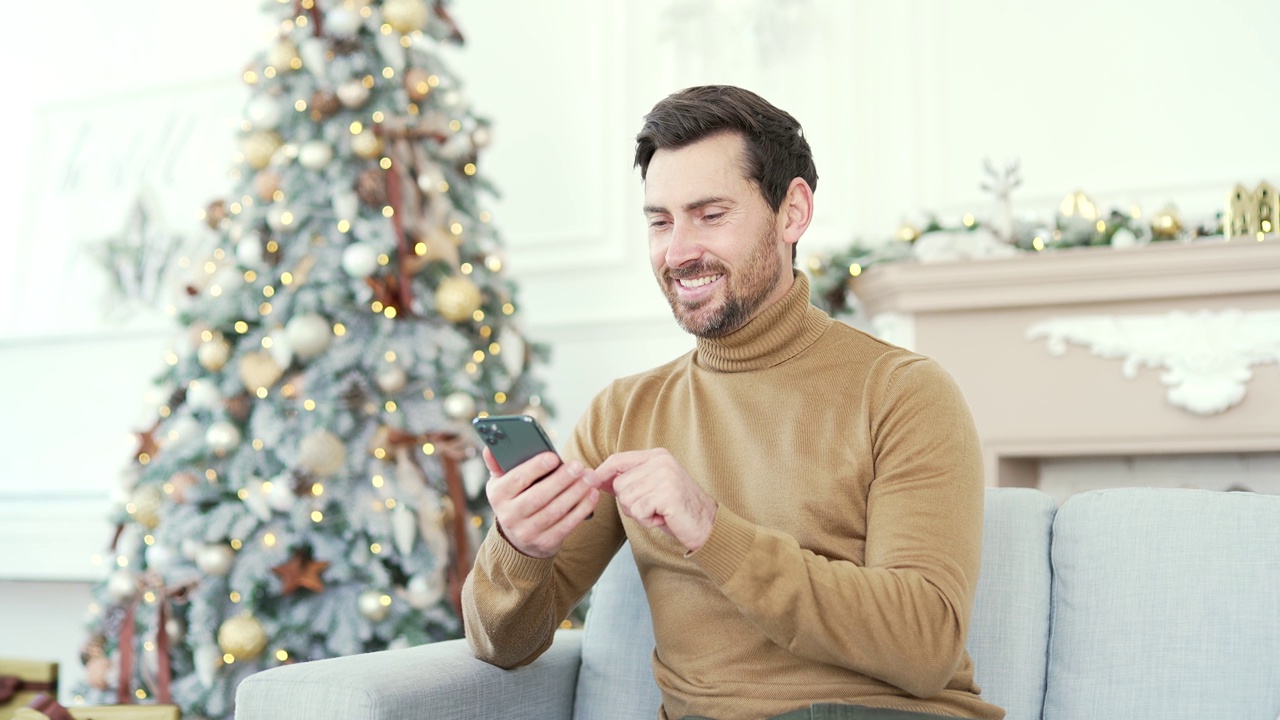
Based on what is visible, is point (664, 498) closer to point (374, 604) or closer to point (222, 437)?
point (374, 604)

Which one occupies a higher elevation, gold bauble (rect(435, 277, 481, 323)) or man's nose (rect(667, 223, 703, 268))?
man's nose (rect(667, 223, 703, 268))

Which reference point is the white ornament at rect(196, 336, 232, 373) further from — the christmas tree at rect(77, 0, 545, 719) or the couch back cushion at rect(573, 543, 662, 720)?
the couch back cushion at rect(573, 543, 662, 720)

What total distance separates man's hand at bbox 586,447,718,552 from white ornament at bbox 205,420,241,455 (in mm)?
1765

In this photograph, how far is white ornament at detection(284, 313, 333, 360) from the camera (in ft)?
9.52

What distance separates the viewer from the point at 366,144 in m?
3.00

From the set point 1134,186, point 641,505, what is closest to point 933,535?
point 641,505

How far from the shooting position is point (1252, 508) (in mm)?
1626

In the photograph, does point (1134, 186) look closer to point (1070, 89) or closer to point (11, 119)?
point (1070, 89)

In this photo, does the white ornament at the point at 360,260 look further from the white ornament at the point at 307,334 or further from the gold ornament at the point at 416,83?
the gold ornament at the point at 416,83

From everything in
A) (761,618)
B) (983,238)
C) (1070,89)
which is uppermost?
(1070,89)

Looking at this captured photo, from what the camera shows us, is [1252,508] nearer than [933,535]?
No

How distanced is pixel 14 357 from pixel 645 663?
375 cm

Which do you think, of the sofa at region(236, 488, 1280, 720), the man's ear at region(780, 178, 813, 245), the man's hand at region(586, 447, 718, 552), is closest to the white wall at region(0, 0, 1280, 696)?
the man's ear at region(780, 178, 813, 245)

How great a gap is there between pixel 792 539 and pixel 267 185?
82.8 inches
